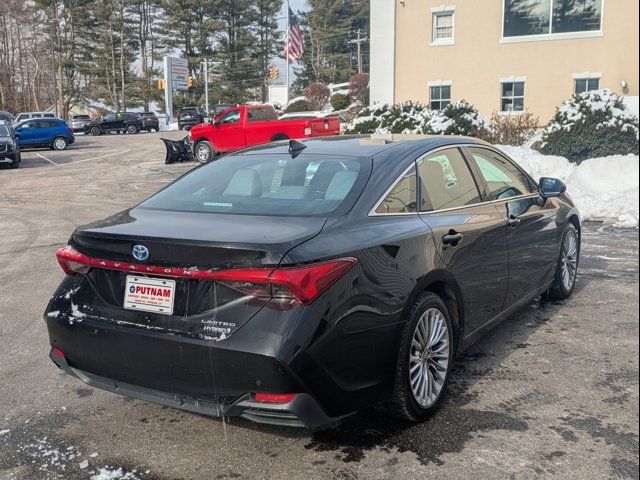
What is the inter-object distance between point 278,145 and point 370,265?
1.65 metres

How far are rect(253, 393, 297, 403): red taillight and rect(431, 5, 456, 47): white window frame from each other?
89.6 feet

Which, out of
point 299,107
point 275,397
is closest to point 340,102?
point 299,107

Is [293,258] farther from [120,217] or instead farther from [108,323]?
[120,217]

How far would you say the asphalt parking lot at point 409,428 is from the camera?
3.13m

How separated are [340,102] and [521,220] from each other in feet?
157

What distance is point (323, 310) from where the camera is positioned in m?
2.88

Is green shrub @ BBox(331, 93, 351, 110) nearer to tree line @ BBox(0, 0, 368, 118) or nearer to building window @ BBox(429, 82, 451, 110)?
tree line @ BBox(0, 0, 368, 118)

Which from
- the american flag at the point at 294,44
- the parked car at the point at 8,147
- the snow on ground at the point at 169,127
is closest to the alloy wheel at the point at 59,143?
the parked car at the point at 8,147

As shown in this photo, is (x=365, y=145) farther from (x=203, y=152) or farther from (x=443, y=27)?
(x=443, y=27)

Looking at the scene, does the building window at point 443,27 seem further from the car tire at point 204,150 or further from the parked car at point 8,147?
the parked car at point 8,147

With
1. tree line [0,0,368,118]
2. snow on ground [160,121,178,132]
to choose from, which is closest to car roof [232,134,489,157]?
snow on ground [160,121,178,132]

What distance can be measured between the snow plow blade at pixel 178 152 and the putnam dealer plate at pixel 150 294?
21206 mm

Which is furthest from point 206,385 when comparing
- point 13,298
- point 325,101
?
point 325,101

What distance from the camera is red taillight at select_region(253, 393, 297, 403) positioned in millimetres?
2852
